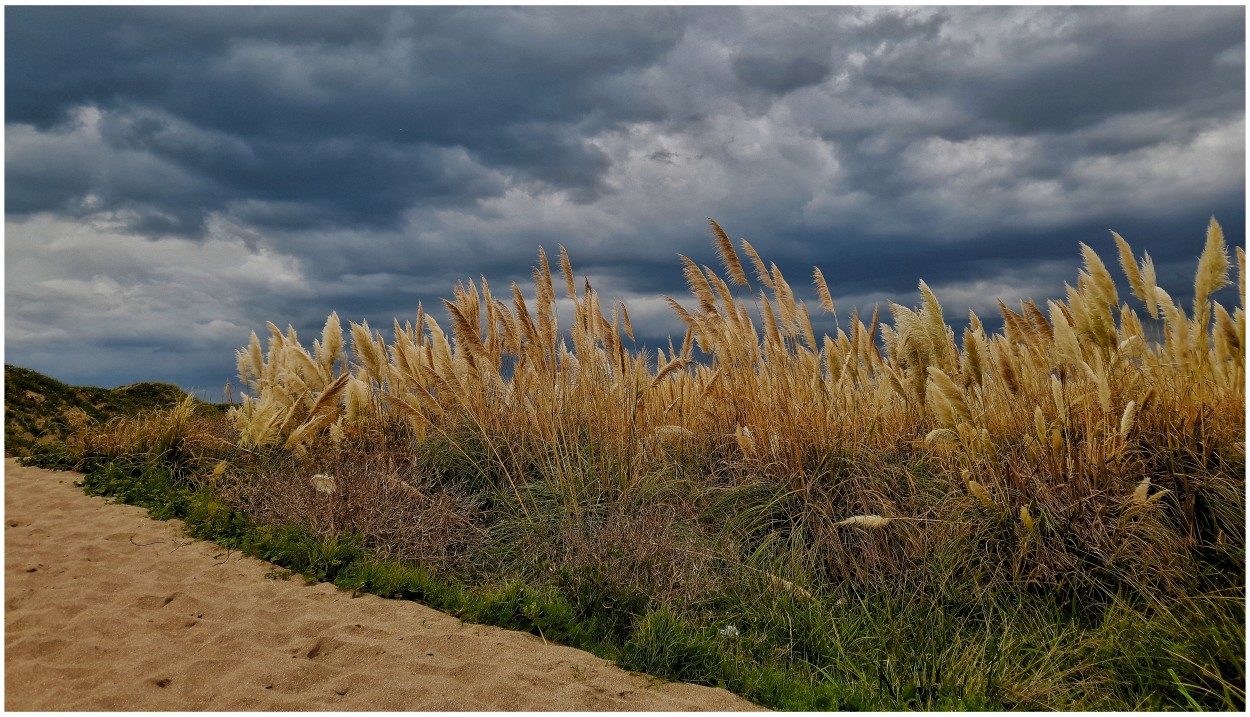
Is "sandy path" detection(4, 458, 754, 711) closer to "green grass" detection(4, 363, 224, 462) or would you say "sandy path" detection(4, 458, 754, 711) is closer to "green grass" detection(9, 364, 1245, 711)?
"green grass" detection(9, 364, 1245, 711)

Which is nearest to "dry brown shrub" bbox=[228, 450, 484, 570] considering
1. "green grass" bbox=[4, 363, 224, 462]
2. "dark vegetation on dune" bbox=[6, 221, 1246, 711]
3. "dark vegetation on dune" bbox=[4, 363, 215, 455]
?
"dark vegetation on dune" bbox=[6, 221, 1246, 711]

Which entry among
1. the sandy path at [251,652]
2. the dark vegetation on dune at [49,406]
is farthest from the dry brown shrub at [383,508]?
the dark vegetation on dune at [49,406]

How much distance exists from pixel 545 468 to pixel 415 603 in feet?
4.80

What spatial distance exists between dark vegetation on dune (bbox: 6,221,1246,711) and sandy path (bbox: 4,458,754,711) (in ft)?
0.97

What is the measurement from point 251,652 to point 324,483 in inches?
83.5

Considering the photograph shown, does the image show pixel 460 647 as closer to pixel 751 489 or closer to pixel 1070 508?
pixel 751 489

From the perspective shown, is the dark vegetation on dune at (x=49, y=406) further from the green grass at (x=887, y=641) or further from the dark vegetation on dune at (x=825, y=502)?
the green grass at (x=887, y=641)

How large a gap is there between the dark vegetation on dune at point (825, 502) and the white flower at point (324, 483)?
0.02m

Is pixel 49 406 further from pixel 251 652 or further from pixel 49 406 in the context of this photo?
pixel 251 652

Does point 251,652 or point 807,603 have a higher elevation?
point 251,652

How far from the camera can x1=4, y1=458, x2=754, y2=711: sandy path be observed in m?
3.50

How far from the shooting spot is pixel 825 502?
5.12 metres

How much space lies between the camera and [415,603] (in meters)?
4.80

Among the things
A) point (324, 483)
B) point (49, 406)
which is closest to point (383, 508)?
point (324, 483)
